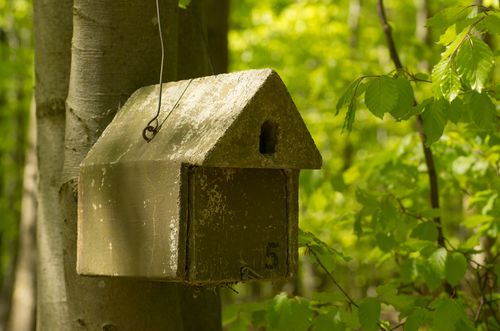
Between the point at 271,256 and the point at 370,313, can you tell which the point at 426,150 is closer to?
the point at 370,313

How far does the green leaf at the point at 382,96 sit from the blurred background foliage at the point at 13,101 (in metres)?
9.68

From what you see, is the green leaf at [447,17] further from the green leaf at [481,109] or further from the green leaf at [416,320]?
the green leaf at [416,320]

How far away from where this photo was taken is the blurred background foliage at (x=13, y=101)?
12.4m

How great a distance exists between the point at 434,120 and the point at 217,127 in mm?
749

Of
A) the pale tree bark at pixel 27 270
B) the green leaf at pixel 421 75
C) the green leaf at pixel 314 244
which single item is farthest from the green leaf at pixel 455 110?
the pale tree bark at pixel 27 270

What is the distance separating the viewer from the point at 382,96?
2268 mm

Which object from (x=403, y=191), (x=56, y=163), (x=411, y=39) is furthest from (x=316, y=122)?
(x=56, y=163)

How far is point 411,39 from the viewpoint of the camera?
21.4 feet

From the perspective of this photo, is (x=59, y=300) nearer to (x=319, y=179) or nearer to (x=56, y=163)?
(x=56, y=163)

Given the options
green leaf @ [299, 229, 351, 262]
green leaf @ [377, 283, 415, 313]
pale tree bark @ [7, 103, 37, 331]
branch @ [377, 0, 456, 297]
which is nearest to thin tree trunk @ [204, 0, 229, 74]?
branch @ [377, 0, 456, 297]

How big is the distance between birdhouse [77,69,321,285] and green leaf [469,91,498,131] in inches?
20.1

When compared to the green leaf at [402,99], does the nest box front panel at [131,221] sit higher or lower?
lower

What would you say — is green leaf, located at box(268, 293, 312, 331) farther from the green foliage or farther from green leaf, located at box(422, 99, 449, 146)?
green leaf, located at box(422, 99, 449, 146)

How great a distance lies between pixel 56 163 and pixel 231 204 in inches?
31.7
